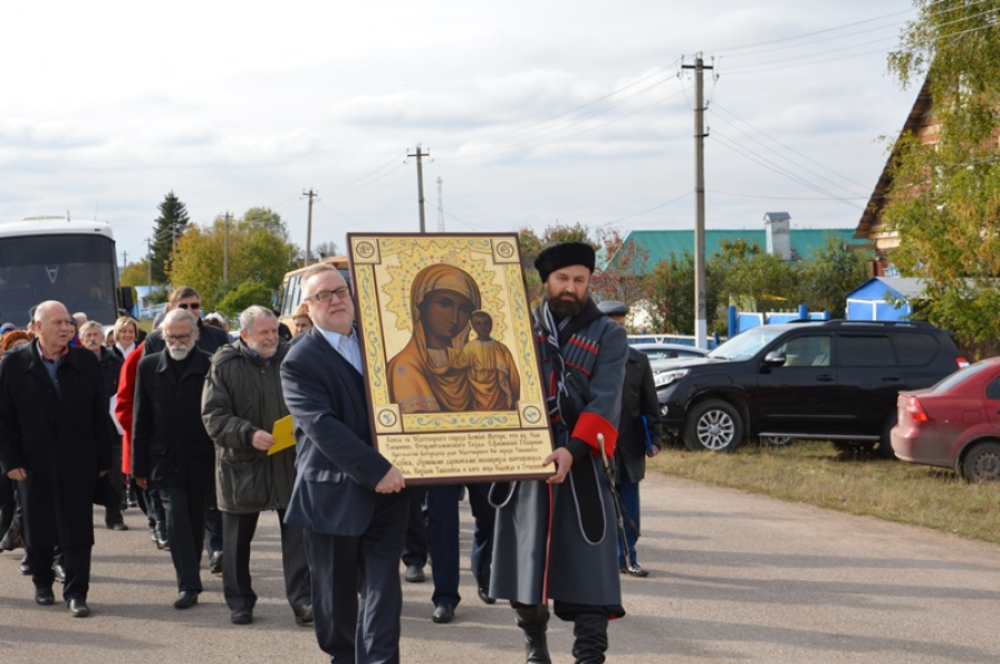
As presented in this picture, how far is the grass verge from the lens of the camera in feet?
41.8

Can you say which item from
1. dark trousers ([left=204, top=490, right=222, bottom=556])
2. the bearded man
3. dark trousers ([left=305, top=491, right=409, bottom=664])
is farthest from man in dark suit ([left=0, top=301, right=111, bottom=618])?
the bearded man

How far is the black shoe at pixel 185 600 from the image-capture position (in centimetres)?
865

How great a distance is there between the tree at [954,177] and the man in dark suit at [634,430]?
548 inches

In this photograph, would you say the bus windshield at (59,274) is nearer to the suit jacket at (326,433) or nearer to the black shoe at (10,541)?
the black shoe at (10,541)

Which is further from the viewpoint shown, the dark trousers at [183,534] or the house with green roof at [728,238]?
the house with green roof at [728,238]

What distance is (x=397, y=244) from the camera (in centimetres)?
599

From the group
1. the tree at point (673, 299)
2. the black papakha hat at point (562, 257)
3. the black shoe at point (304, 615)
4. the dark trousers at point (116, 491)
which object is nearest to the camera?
the black papakha hat at point (562, 257)

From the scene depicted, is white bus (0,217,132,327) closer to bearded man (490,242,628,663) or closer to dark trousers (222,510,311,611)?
dark trousers (222,510,311,611)

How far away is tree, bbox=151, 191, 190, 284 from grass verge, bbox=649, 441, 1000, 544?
444ft

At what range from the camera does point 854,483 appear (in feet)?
49.9

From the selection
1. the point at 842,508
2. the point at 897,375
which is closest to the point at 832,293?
the point at 897,375

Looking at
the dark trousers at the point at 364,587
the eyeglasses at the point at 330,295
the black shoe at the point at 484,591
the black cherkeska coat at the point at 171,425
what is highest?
the eyeglasses at the point at 330,295

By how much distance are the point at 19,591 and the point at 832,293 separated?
160ft

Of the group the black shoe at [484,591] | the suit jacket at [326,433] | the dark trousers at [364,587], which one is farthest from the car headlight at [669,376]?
the suit jacket at [326,433]
